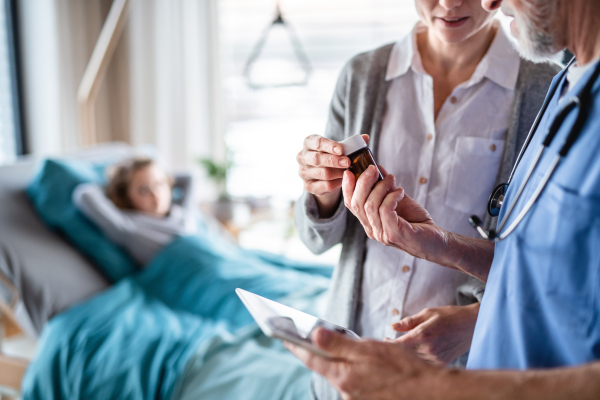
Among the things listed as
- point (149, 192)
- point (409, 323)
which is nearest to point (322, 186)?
point (409, 323)

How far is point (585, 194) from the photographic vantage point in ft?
1.49

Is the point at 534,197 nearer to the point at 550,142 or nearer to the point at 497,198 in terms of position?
the point at 550,142

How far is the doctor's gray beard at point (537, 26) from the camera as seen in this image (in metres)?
0.53

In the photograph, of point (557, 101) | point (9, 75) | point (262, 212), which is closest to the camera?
point (557, 101)

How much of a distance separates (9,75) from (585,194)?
359 centimetres

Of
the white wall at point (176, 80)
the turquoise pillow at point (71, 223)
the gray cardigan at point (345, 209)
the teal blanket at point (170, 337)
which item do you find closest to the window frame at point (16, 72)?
the white wall at point (176, 80)

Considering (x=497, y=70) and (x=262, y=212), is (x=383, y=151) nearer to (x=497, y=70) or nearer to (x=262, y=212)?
(x=497, y=70)

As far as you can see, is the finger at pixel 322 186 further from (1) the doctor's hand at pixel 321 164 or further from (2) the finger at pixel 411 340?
(2) the finger at pixel 411 340

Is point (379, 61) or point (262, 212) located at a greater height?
point (379, 61)

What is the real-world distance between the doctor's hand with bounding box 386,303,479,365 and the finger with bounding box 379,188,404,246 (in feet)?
0.52

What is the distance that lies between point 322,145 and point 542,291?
0.36 m

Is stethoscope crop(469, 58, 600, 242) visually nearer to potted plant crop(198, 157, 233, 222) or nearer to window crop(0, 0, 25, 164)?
potted plant crop(198, 157, 233, 222)

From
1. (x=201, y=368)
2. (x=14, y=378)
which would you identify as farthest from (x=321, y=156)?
(x=14, y=378)

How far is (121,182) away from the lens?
2230 millimetres
